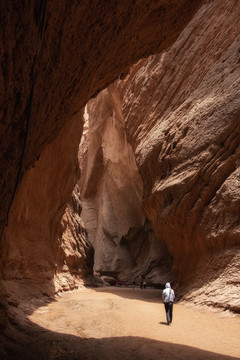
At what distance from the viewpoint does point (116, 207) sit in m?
28.1

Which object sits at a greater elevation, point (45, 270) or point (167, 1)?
point (167, 1)

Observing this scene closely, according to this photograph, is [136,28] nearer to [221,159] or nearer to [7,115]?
[7,115]

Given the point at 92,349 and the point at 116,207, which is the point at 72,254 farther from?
the point at 116,207

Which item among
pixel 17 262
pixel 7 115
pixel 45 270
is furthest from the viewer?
pixel 45 270

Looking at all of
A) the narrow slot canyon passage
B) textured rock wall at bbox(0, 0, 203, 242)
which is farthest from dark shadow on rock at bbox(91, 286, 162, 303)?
textured rock wall at bbox(0, 0, 203, 242)

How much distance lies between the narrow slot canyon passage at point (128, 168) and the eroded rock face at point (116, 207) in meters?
0.41

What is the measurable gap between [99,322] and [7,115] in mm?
5639

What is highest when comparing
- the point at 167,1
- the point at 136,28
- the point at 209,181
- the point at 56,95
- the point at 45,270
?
the point at 167,1

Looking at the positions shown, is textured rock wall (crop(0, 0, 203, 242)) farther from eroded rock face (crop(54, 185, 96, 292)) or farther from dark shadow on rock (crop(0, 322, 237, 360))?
eroded rock face (crop(54, 185, 96, 292))

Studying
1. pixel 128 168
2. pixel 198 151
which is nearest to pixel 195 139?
pixel 198 151

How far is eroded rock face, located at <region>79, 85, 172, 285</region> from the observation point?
2256 centimetres

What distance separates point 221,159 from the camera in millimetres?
10906

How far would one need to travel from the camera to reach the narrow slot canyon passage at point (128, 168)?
3364mm

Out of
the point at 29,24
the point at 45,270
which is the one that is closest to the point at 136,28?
the point at 29,24
